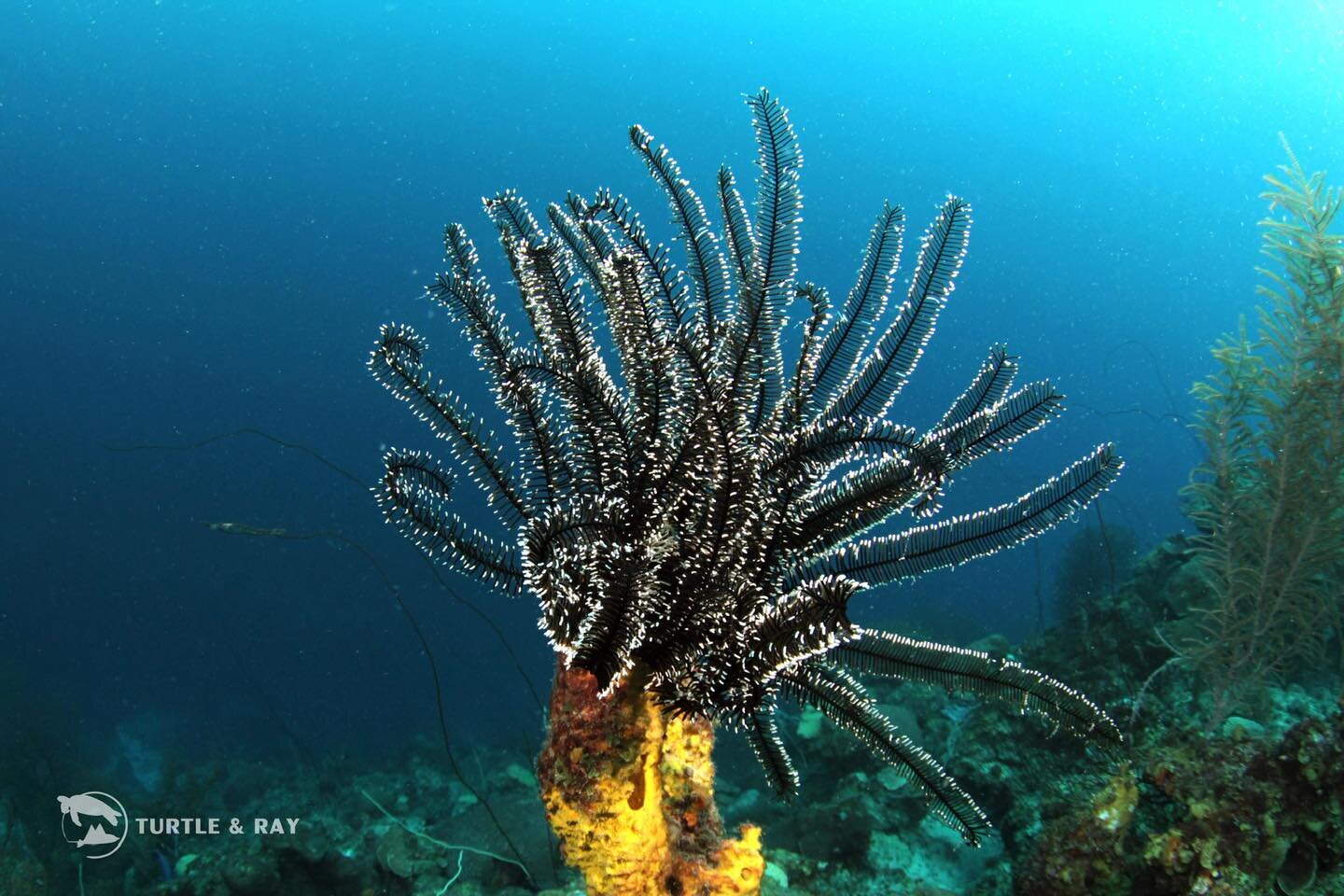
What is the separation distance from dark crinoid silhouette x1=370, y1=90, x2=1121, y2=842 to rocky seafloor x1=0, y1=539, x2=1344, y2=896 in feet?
3.76

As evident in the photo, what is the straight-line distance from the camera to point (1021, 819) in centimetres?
484

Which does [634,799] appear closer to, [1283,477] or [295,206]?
[1283,477]

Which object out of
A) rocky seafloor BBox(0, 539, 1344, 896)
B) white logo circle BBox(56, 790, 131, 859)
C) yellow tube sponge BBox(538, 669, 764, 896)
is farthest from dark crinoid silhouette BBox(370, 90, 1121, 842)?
white logo circle BBox(56, 790, 131, 859)

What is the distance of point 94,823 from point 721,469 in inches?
532

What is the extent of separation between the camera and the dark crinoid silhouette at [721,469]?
7.07 ft

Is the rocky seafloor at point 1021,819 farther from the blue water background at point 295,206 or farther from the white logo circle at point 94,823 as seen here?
the blue water background at point 295,206

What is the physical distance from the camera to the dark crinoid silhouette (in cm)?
216

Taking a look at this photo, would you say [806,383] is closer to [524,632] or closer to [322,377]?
[524,632]

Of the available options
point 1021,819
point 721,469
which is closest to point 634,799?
point 721,469

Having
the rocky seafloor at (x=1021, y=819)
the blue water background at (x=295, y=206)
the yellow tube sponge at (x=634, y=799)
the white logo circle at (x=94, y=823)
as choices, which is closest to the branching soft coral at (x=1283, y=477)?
the rocky seafloor at (x=1021, y=819)

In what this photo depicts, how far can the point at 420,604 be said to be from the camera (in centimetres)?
4325

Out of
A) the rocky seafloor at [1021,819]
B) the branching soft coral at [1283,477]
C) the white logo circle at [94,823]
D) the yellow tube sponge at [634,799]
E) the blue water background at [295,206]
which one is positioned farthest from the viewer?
the blue water background at [295,206]

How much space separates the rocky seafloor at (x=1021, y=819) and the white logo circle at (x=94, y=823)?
274 mm

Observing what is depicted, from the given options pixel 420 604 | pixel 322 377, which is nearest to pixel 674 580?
pixel 420 604
